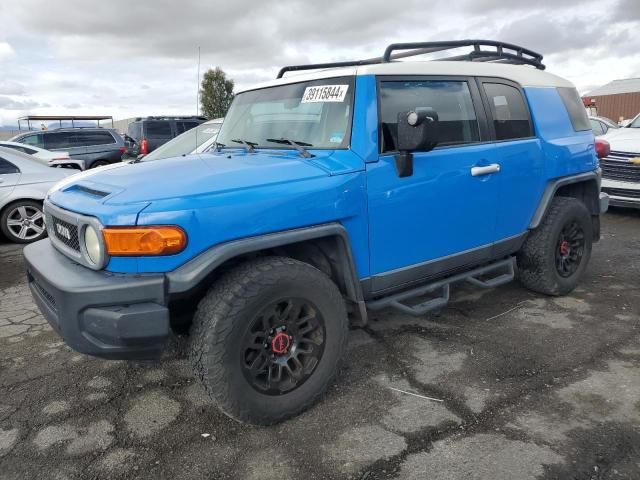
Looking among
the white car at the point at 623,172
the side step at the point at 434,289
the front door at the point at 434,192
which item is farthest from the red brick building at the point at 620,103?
the front door at the point at 434,192

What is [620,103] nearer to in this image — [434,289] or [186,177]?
[434,289]

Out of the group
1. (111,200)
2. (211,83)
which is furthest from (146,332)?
(211,83)

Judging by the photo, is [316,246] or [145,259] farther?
[316,246]

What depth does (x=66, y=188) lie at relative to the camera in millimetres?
3107

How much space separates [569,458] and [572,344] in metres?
1.44

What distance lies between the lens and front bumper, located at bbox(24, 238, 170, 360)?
92.8 inches

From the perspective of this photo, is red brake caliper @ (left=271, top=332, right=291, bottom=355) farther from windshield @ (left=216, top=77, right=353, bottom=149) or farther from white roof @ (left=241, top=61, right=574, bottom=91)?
white roof @ (left=241, top=61, right=574, bottom=91)

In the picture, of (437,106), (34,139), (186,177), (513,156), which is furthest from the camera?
(34,139)

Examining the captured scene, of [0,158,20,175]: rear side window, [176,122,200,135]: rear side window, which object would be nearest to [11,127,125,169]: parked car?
[176,122,200,135]: rear side window

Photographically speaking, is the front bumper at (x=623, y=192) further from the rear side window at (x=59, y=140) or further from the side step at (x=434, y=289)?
the rear side window at (x=59, y=140)

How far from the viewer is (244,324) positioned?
2.56 m

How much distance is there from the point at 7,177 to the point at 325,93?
19.9ft

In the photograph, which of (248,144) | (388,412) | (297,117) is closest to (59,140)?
(248,144)

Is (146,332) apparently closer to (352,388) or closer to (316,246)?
(316,246)
